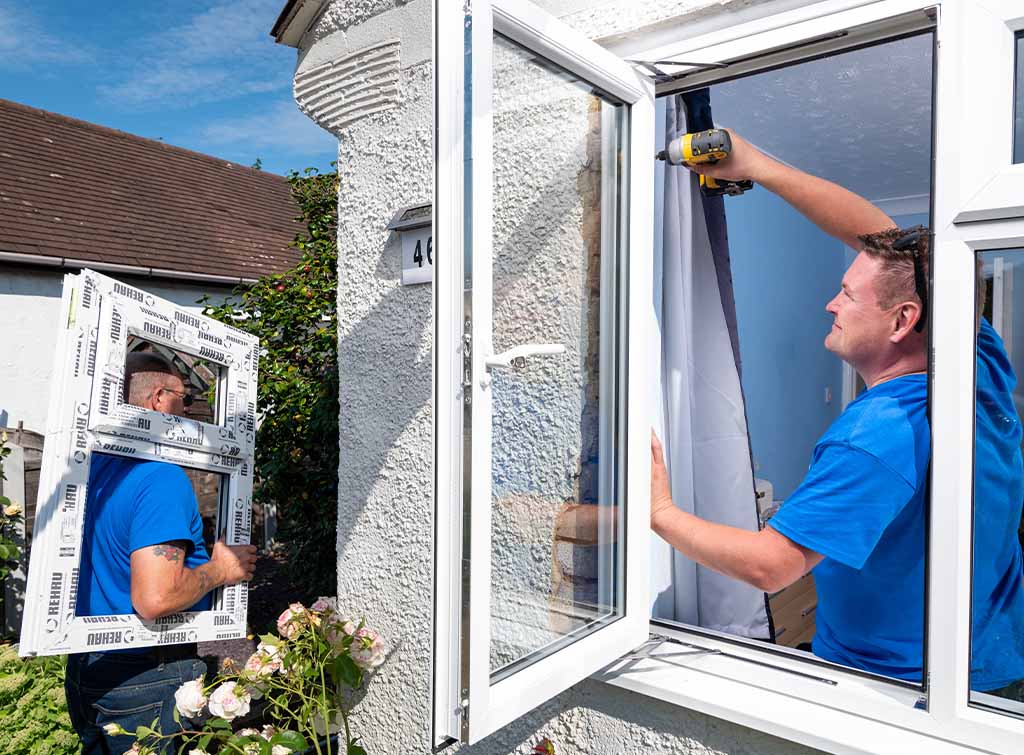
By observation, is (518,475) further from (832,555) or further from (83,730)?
(83,730)

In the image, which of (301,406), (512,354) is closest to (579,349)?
(512,354)

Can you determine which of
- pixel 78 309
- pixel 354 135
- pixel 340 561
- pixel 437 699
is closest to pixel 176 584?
pixel 340 561

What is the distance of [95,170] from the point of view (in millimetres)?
11562

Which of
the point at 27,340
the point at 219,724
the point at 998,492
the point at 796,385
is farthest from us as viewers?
the point at 27,340

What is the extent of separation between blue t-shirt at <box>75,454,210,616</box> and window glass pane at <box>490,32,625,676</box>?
4.28ft

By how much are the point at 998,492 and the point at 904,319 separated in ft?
2.25

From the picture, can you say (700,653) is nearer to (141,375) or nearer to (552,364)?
(552,364)

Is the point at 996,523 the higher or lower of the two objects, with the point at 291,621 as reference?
higher

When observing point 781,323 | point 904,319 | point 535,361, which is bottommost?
point 535,361

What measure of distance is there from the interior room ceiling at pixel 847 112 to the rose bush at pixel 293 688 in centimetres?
239

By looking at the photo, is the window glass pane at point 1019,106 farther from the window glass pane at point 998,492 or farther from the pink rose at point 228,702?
the pink rose at point 228,702

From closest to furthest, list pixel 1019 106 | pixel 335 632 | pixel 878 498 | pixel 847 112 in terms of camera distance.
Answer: pixel 1019 106
pixel 878 498
pixel 335 632
pixel 847 112

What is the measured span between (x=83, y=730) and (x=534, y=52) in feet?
8.73

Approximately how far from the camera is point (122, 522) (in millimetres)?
2426
